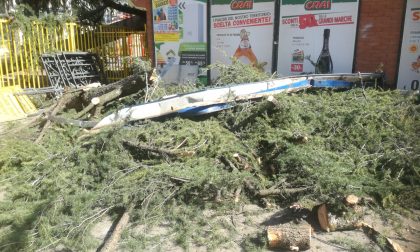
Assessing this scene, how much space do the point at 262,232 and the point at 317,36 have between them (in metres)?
6.38

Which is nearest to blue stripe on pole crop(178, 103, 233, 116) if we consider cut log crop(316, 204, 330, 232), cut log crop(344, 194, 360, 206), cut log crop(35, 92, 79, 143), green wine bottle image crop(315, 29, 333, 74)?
cut log crop(35, 92, 79, 143)

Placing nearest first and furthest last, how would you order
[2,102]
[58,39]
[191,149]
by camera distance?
[191,149]
[2,102]
[58,39]

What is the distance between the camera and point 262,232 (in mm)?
4082

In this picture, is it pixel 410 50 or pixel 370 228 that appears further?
pixel 410 50

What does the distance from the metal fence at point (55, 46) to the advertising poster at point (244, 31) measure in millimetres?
2590

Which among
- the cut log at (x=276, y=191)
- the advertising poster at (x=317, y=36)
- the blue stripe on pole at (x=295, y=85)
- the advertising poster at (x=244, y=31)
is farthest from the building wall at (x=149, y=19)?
the cut log at (x=276, y=191)

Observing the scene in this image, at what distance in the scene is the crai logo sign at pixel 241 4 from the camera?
32.0ft

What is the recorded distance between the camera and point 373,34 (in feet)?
28.5

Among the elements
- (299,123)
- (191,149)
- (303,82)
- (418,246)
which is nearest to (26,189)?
(191,149)

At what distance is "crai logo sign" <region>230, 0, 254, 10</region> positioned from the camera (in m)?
9.77

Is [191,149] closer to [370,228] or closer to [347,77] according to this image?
[370,228]

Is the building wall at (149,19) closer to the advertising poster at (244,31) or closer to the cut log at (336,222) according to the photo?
the advertising poster at (244,31)

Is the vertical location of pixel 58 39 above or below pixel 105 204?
Answer: above

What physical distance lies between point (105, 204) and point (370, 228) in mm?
2973
